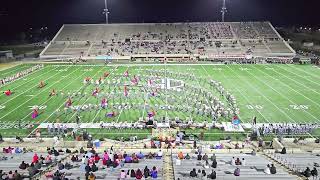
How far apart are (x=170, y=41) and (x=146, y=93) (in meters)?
40.7

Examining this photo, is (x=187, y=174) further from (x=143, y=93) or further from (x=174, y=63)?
(x=174, y=63)

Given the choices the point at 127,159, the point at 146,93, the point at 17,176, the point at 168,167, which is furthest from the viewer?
the point at 146,93

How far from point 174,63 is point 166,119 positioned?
34.1 m

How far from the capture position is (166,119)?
26422mm

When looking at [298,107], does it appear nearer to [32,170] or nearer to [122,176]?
[122,176]

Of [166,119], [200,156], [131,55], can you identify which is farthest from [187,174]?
[131,55]

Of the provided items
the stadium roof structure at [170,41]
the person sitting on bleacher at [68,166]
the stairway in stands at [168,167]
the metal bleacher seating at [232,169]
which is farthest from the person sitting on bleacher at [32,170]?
the stadium roof structure at [170,41]

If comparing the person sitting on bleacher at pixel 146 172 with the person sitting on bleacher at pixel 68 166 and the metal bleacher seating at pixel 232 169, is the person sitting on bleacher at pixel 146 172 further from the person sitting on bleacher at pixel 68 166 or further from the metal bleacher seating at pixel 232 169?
the person sitting on bleacher at pixel 68 166

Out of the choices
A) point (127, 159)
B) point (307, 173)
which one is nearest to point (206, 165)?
point (127, 159)

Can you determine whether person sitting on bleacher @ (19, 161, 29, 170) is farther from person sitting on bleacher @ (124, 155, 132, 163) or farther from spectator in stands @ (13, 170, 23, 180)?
person sitting on bleacher @ (124, 155, 132, 163)

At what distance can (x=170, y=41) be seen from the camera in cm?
7494

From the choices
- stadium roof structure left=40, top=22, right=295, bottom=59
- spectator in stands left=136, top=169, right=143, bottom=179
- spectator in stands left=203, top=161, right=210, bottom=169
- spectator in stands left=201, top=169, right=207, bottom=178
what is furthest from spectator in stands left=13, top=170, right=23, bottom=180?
stadium roof structure left=40, top=22, right=295, bottom=59

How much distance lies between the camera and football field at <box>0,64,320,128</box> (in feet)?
92.9

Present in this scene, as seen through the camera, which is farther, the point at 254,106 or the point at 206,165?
the point at 254,106
